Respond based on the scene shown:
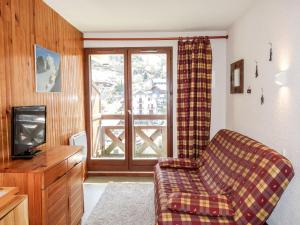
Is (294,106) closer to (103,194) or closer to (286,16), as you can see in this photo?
(286,16)

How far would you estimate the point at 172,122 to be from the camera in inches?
180

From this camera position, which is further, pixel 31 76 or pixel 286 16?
pixel 31 76

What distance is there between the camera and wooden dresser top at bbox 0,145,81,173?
2.07 meters

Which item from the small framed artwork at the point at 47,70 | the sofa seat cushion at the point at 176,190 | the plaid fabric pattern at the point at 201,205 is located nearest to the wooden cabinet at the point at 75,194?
the sofa seat cushion at the point at 176,190

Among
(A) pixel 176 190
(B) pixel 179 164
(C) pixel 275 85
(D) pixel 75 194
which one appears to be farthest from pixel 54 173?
(C) pixel 275 85

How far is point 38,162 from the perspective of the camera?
229cm

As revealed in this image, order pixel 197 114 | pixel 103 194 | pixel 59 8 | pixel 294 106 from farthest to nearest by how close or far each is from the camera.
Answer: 1. pixel 197 114
2. pixel 103 194
3. pixel 59 8
4. pixel 294 106

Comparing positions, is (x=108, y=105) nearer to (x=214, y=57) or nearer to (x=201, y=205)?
(x=214, y=57)

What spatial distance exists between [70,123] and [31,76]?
4.04ft

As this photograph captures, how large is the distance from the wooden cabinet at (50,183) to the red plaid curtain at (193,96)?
200cm

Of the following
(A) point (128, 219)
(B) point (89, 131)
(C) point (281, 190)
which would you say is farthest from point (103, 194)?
(C) point (281, 190)

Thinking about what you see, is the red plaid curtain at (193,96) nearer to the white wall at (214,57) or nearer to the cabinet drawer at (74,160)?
the white wall at (214,57)

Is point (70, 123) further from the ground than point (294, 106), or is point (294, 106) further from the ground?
point (294, 106)

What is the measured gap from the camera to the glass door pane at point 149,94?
459 cm
